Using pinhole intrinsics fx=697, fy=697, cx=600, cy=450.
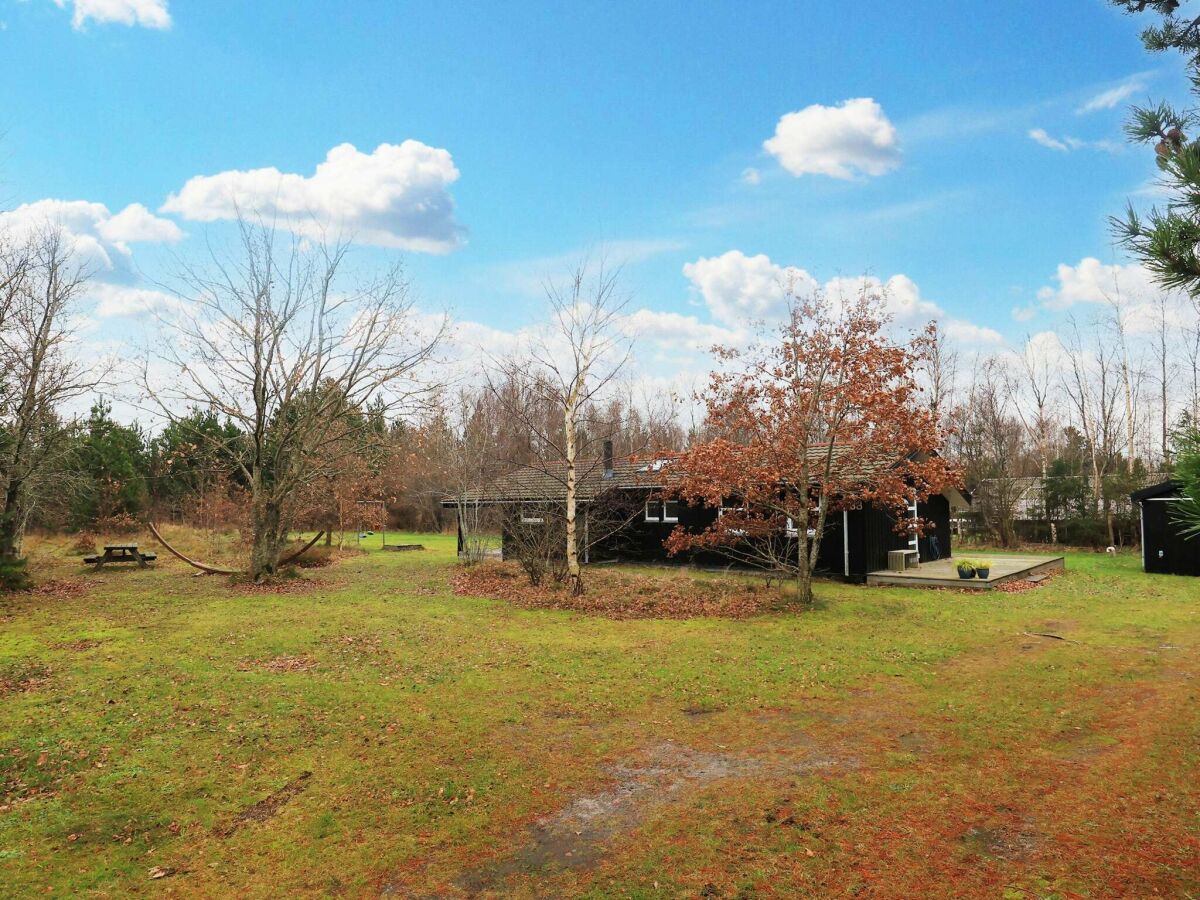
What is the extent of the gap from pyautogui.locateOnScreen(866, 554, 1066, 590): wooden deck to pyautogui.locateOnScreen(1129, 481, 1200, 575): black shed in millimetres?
2355

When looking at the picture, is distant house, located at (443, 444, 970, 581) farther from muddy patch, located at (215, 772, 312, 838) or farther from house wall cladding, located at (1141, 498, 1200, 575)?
muddy patch, located at (215, 772, 312, 838)

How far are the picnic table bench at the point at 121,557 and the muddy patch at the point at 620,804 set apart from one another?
2113cm

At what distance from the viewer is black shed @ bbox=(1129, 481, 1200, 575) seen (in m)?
19.4

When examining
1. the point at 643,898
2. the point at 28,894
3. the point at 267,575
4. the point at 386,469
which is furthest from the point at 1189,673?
the point at 386,469

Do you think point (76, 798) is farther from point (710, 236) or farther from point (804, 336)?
point (710, 236)

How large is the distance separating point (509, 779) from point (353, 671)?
423cm

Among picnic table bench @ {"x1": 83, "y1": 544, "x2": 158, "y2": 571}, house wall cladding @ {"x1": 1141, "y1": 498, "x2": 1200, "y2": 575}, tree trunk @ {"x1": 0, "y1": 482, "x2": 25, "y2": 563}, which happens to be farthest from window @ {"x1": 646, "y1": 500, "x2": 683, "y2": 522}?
tree trunk @ {"x1": 0, "y1": 482, "x2": 25, "y2": 563}

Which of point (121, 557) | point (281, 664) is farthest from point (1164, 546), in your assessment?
point (121, 557)

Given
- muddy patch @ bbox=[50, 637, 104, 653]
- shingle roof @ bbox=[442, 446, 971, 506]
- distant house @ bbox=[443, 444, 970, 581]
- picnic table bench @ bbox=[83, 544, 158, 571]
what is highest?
shingle roof @ bbox=[442, 446, 971, 506]

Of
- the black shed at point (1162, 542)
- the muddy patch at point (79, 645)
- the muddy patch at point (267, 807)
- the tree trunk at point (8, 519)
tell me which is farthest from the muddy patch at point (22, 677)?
the black shed at point (1162, 542)

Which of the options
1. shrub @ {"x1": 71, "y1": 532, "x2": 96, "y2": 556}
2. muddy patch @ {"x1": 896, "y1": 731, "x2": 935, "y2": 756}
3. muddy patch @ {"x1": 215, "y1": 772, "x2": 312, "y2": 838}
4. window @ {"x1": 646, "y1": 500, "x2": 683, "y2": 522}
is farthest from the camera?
shrub @ {"x1": 71, "y1": 532, "x2": 96, "y2": 556}

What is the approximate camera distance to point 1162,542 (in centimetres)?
1998

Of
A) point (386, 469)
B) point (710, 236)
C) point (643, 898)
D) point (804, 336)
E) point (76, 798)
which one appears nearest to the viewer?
point (643, 898)

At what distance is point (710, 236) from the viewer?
1748 cm
